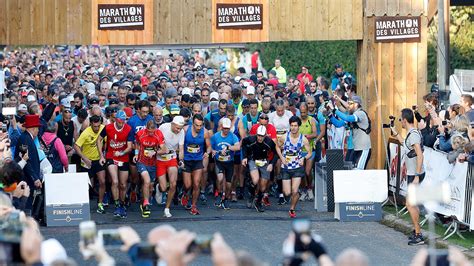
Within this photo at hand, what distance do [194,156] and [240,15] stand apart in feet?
10.0

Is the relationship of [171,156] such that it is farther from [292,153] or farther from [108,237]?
[108,237]

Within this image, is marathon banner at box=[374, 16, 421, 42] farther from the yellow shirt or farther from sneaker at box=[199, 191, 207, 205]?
the yellow shirt

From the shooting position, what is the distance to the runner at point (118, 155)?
2253 centimetres

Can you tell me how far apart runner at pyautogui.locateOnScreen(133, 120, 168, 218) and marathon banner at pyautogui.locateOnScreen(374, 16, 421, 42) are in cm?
433

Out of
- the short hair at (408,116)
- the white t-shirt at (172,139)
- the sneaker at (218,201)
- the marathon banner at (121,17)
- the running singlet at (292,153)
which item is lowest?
the sneaker at (218,201)

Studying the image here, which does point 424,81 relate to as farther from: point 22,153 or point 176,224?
point 22,153

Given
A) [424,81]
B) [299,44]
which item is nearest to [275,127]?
Result: [424,81]

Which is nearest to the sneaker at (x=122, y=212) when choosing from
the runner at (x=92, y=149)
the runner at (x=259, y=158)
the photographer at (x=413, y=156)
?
the runner at (x=92, y=149)

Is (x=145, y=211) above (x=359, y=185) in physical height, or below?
below

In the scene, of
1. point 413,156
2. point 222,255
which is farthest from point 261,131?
point 222,255

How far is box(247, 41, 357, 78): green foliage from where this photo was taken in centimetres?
4922

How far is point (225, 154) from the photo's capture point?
78.0ft

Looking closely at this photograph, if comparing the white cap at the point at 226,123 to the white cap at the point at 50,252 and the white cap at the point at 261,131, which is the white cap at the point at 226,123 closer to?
the white cap at the point at 261,131

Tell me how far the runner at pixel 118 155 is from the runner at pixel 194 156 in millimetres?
963
